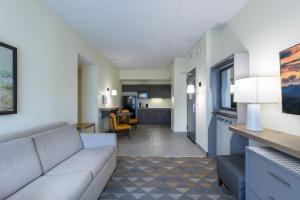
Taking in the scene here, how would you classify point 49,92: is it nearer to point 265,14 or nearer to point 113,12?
point 113,12

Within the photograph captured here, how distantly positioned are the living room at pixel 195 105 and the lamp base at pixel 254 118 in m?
0.01

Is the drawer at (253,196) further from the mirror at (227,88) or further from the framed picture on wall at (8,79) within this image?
the framed picture on wall at (8,79)

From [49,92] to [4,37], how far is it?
3.48 feet

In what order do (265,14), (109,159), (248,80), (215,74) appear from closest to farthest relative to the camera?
(248,80)
(265,14)
(109,159)
(215,74)

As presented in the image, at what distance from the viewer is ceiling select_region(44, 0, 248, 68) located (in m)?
3.02

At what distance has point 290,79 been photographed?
1.93 m

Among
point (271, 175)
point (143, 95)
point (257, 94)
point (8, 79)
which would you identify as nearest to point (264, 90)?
point (257, 94)

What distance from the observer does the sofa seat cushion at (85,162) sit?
2152 mm

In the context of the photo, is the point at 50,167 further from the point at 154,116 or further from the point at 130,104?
the point at 154,116

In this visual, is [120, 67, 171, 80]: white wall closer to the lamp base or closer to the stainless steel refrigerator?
the stainless steel refrigerator

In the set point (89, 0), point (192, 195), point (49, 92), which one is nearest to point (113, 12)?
point (89, 0)

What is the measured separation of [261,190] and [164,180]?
4.99 ft

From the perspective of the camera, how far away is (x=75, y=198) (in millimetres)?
1626

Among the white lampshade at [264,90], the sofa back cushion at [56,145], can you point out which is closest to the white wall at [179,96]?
the sofa back cushion at [56,145]
